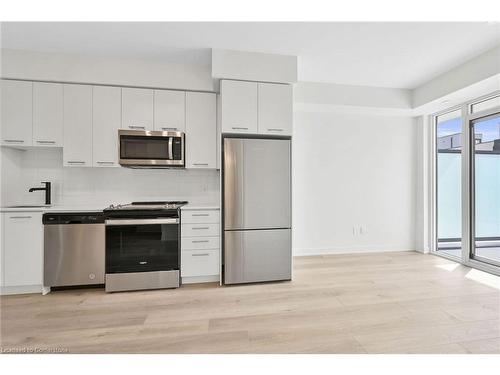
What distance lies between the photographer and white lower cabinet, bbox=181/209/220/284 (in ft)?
9.83

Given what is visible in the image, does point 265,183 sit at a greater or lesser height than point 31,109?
lesser

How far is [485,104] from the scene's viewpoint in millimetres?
3506

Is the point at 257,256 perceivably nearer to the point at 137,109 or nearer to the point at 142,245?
the point at 142,245

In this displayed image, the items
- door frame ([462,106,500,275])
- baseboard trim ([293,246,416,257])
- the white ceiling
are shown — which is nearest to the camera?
the white ceiling

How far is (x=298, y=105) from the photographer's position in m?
3.94

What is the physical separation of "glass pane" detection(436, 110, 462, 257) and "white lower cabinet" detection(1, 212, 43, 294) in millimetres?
5642

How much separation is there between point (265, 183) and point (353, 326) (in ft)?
5.45

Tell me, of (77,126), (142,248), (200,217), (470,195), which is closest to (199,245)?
(200,217)

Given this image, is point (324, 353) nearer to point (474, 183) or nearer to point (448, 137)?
point (474, 183)

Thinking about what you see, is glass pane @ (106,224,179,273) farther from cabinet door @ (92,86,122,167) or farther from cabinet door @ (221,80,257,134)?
cabinet door @ (221,80,257,134)

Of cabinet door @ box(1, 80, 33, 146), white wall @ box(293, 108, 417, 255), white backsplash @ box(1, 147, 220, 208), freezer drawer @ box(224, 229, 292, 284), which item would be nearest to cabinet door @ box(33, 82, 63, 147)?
cabinet door @ box(1, 80, 33, 146)
